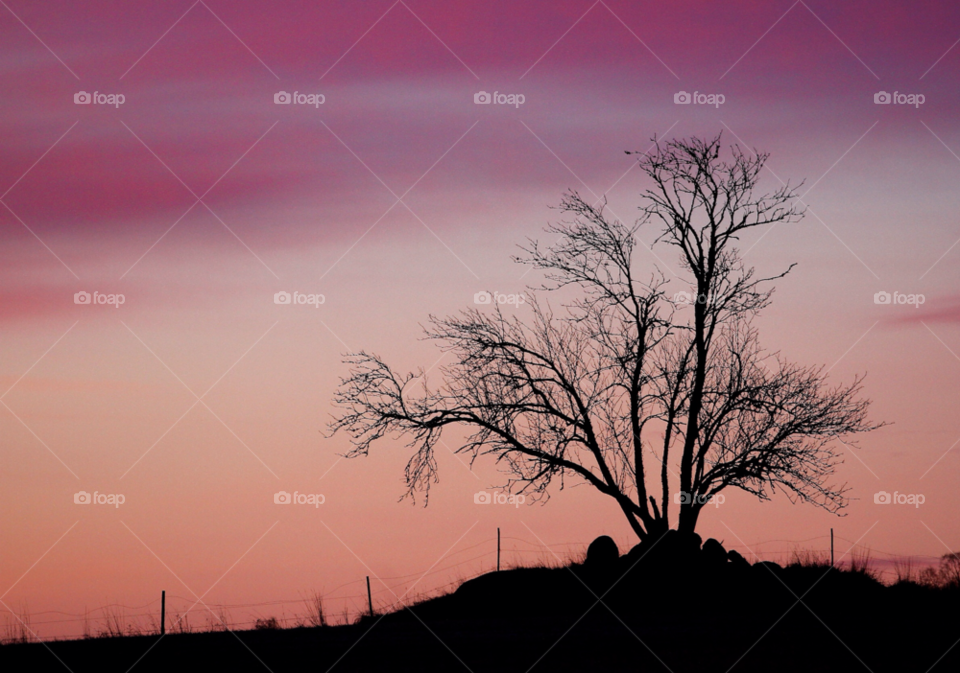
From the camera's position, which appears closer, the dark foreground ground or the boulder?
the dark foreground ground

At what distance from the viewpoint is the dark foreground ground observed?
15578 millimetres

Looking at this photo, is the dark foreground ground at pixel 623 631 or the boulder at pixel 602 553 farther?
the boulder at pixel 602 553

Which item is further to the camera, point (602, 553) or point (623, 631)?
A: point (602, 553)

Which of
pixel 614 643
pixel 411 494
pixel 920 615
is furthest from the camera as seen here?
pixel 411 494

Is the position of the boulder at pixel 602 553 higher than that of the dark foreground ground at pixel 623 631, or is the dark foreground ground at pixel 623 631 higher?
the boulder at pixel 602 553

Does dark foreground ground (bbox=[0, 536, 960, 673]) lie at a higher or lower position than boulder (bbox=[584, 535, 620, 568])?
lower

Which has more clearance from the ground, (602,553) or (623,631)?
(602,553)

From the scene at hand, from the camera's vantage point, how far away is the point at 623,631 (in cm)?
1848

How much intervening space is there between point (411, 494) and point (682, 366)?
7814 millimetres

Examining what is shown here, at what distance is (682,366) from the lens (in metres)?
26.9

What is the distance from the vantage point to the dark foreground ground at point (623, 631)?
1558 centimetres

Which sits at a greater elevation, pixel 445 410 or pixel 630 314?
pixel 630 314

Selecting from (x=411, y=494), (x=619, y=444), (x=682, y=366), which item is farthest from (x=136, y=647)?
(x=682, y=366)

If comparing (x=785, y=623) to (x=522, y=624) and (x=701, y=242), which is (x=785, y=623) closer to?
(x=522, y=624)
